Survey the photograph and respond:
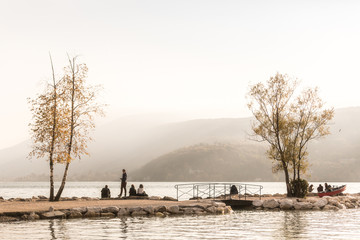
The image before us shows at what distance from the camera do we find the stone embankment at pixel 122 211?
3389 cm

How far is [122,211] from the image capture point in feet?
124

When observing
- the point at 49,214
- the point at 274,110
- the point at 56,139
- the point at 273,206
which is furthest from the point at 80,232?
the point at 274,110

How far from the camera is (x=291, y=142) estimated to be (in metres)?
53.8

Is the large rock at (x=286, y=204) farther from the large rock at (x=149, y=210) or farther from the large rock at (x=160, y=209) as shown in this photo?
the large rock at (x=149, y=210)

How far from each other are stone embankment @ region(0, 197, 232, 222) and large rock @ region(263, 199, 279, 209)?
19.5 feet

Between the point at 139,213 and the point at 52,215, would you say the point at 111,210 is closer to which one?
the point at 139,213

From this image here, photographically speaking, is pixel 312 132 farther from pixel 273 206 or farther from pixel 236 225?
pixel 236 225

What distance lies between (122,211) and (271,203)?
15828 mm

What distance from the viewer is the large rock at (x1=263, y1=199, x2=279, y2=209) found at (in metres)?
46.2

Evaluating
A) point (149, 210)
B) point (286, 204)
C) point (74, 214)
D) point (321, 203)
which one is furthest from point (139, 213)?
point (321, 203)

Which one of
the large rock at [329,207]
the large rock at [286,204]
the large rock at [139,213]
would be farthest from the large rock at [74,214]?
the large rock at [329,207]

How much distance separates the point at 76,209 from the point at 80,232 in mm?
9601

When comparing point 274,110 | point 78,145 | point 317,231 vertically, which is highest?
point 274,110

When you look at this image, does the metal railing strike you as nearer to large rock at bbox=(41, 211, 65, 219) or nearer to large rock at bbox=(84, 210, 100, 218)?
large rock at bbox=(84, 210, 100, 218)
